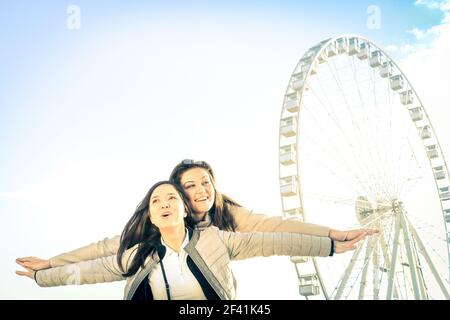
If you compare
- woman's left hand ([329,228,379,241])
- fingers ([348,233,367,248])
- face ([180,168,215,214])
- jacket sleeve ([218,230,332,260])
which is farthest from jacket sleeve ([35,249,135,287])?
fingers ([348,233,367,248])

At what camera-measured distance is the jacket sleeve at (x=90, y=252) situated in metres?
7.60

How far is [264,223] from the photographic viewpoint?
784 cm

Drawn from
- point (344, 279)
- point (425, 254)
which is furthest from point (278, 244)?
point (425, 254)

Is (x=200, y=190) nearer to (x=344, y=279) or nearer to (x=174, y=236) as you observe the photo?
(x=174, y=236)

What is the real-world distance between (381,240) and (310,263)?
1357 mm

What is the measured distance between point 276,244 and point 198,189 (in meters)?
0.94

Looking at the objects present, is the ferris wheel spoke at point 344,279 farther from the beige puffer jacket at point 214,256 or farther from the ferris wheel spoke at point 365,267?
the beige puffer jacket at point 214,256

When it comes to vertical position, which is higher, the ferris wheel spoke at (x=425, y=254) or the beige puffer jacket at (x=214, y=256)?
the beige puffer jacket at (x=214, y=256)

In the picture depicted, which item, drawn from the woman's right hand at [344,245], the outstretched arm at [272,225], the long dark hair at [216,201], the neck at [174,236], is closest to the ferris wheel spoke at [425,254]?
the woman's right hand at [344,245]

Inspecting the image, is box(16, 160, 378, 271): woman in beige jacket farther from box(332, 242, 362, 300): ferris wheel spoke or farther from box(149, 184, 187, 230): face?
box(332, 242, 362, 300): ferris wheel spoke

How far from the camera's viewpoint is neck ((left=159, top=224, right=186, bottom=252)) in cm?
746

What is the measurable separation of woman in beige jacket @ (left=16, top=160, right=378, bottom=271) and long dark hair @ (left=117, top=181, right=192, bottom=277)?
80 mm
